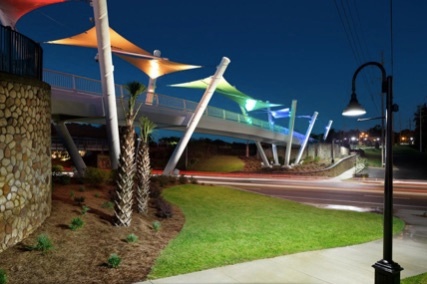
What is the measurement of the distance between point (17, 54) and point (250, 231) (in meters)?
7.97

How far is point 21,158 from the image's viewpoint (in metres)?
7.86

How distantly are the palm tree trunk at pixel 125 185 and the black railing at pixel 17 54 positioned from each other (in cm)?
305

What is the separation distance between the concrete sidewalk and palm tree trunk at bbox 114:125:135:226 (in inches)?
155

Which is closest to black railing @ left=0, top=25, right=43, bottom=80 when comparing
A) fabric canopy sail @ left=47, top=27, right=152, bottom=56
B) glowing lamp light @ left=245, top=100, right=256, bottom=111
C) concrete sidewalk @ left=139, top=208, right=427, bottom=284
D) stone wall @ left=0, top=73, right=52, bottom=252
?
stone wall @ left=0, top=73, right=52, bottom=252

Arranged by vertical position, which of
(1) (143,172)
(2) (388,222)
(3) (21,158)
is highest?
(3) (21,158)

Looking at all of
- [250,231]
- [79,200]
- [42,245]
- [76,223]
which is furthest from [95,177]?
[42,245]

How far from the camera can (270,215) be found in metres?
13.9

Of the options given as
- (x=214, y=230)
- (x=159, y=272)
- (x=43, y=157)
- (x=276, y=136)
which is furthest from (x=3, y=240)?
(x=276, y=136)

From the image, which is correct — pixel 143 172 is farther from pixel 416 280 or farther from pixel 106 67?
pixel 416 280

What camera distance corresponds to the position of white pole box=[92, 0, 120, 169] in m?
15.4

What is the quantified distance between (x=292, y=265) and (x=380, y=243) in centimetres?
380

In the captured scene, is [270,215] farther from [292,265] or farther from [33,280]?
[33,280]

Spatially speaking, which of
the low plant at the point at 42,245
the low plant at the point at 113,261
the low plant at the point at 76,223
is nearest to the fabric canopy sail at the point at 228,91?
the low plant at the point at 76,223

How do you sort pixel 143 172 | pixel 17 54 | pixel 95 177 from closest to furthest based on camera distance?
pixel 17 54, pixel 143 172, pixel 95 177
